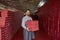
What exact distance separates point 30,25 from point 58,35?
1636mm

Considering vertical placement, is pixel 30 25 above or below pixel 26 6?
below

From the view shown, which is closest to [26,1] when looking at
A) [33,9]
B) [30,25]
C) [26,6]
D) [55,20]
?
[26,6]

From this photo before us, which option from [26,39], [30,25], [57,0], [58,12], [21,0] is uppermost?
[21,0]

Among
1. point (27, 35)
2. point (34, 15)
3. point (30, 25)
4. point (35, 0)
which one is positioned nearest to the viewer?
point (30, 25)

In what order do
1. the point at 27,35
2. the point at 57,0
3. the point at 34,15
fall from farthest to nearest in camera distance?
the point at 34,15 → the point at 57,0 → the point at 27,35

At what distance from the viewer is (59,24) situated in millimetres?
6293

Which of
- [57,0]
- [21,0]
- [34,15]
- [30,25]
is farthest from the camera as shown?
[34,15]

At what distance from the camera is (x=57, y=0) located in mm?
6512

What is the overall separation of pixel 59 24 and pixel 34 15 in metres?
11.9

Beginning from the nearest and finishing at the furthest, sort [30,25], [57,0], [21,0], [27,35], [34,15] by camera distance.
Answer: [30,25] → [27,35] → [57,0] → [21,0] → [34,15]

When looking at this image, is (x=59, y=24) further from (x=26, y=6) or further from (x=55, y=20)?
(x=26, y=6)

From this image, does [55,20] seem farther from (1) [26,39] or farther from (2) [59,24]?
(1) [26,39]

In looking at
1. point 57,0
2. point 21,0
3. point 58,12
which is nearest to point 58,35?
point 58,12

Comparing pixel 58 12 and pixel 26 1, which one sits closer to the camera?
pixel 58 12
